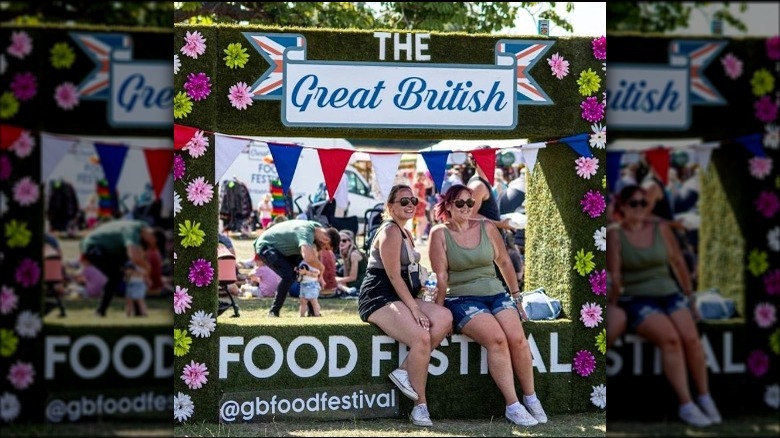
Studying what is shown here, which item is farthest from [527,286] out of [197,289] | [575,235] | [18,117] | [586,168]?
[18,117]

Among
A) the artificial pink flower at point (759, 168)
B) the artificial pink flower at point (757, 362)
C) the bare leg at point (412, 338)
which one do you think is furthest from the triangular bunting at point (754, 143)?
the bare leg at point (412, 338)

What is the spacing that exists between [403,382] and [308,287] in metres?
3.21

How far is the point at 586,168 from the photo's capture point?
219 inches

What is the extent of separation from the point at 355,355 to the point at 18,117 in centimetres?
377

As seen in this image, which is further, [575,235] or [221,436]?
[575,235]

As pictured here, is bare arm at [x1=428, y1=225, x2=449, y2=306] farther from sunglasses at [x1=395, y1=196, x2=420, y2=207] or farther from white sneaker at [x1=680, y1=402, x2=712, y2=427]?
white sneaker at [x1=680, y1=402, x2=712, y2=427]

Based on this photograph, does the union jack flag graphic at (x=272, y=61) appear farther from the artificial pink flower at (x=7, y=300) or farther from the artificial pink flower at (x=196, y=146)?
the artificial pink flower at (x=7, y=300)

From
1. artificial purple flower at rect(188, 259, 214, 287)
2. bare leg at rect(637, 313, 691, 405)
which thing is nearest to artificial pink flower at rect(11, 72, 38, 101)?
bare leg at rect(637, 313, 691, 405)

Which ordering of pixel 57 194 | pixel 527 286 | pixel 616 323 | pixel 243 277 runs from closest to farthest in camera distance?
pixel 616 323 → pixel 57 194 → pixel 527 286 → pixel 243 277

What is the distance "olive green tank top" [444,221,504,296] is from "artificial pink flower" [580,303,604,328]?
2.02ft

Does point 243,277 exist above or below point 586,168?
below

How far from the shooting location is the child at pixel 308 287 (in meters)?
8.30

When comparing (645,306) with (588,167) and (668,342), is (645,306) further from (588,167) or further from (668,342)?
(588,167)

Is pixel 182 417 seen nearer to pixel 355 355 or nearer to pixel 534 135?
pixel 355 355
